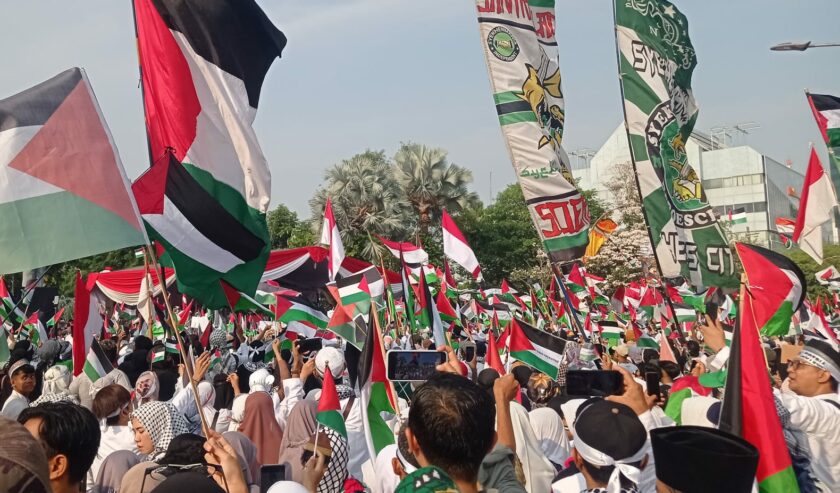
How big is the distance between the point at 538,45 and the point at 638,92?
1751mm

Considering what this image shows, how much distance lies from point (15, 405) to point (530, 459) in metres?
4.67

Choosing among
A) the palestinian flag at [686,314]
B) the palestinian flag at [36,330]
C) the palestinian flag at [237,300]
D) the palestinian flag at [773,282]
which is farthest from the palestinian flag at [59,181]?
the palestinian flag at [36,330]

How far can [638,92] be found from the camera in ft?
33.8

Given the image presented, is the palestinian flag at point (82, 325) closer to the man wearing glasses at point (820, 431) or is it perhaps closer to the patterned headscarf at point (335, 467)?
the patterned headscarf at point (335, 467)

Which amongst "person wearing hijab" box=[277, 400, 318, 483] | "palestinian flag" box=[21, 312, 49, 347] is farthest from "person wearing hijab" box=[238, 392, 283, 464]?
"palestinian flag" box=[21, 312, 49, 347]

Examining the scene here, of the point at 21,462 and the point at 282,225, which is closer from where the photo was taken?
the point at 21,462

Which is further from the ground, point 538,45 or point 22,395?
point 538,45

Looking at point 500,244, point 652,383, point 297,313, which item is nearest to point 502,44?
point 297,313

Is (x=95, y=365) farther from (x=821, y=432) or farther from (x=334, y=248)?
(x=821, y=432)

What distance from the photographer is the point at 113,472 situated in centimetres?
461

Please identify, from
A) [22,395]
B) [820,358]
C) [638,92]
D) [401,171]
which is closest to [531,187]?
[638,92]

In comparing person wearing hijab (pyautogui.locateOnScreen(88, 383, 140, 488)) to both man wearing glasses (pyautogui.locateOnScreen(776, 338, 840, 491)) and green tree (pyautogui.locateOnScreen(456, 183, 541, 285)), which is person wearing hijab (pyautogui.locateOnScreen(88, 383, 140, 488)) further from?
green tree (pyautogui.locateOnScreen(456, 183, 541, 285))

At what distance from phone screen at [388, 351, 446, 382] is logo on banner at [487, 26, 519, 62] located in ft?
21.8

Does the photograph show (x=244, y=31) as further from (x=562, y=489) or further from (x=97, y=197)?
(x=562, y=489)
